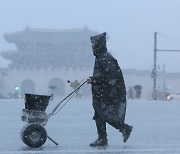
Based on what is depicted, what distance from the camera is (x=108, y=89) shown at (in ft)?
22.3

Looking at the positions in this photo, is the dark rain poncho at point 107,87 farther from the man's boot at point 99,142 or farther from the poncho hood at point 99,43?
the man's boot at point 99,142

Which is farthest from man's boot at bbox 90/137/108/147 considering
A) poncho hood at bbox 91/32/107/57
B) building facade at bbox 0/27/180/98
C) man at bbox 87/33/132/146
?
building facade at bbox 0/27/180/98

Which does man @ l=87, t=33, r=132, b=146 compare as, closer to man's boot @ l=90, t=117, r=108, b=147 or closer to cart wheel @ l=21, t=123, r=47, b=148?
man's boot @ l=90, t=117, r=108, b=147

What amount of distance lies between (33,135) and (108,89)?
101 centimetres

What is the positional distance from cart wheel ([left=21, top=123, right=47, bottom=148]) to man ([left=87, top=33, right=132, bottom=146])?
0.70 metres

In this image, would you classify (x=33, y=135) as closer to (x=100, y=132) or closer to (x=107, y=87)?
(x=100, y=132)

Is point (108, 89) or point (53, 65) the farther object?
point (53, 65)

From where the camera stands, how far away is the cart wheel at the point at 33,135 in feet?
21.9

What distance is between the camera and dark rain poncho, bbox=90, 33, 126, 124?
6.77 m

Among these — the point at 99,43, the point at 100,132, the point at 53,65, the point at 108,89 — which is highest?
the point at 53,65

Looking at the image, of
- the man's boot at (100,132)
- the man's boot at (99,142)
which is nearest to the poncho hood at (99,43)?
the man's boot at (100,132)

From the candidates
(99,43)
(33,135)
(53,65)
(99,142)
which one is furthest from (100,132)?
(53,65)

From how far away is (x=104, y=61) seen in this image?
6793mm

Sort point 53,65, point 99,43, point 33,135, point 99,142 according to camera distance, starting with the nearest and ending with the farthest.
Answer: point 33,135 < point 99,43 < point 99,142 < point 53,65
